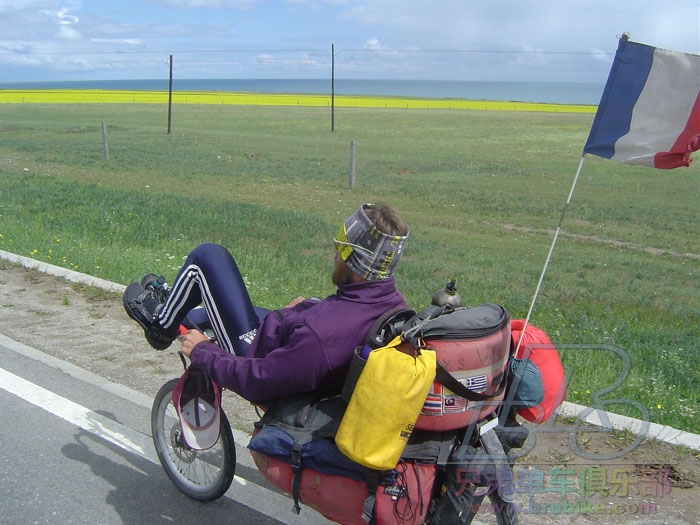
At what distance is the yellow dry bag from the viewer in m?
2.55

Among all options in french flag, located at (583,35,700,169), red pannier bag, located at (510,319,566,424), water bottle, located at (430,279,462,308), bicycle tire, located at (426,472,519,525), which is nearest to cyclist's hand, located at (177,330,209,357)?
water bottle, located at (430,279,462,308)

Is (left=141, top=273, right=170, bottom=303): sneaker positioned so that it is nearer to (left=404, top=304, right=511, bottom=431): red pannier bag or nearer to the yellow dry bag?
the yellow dry bag

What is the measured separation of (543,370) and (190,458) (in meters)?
1.91

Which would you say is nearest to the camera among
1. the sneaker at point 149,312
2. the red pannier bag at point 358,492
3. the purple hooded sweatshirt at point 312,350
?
the red pannier bag at point 358,492

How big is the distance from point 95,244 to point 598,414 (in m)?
7.93

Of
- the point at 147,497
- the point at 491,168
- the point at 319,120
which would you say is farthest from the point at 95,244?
the point at 319,120

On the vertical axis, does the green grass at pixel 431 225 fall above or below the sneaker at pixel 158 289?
below

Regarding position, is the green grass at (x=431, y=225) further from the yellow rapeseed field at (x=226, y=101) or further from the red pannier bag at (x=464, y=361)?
the yellow rapeseed field at (x=226, y=101)

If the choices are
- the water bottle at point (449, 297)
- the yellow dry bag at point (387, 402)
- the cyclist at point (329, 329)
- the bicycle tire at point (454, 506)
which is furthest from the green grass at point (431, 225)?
the yellow dry bag at point (387, 402)

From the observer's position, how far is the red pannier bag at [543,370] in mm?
3023

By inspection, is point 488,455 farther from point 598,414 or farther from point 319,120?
point 319,120

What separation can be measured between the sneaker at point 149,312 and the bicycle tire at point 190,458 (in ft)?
0.81

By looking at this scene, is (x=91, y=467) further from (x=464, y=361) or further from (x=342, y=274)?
(x=464, y=361)

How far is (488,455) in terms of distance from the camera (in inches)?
111
